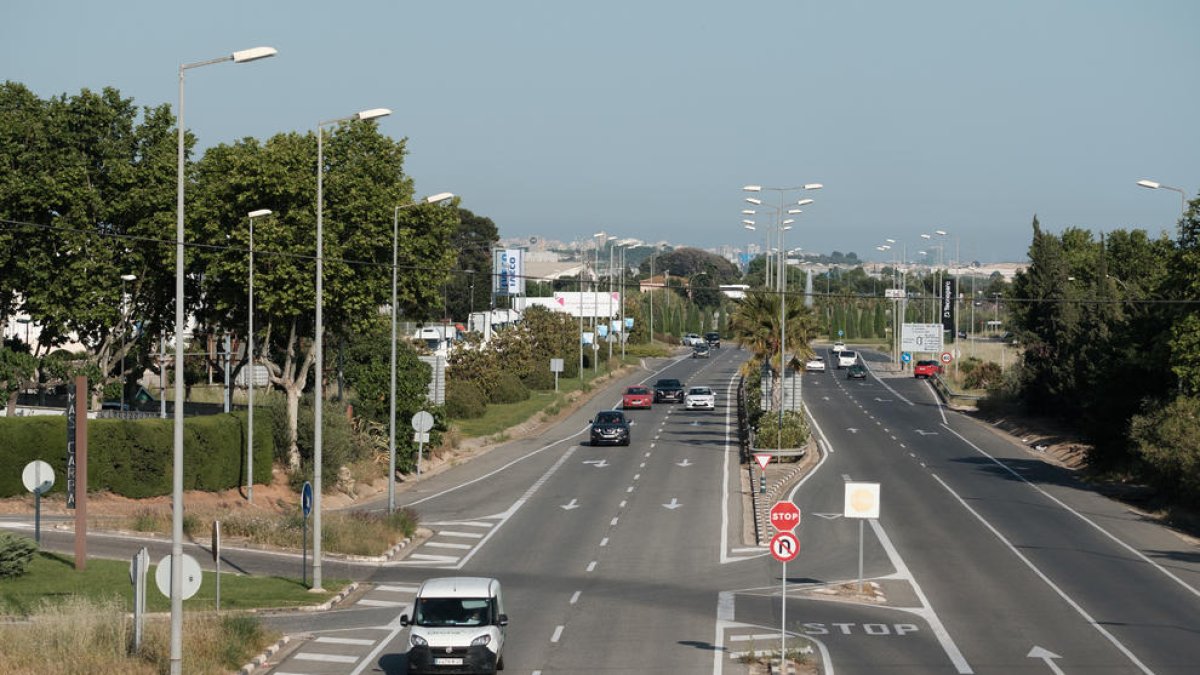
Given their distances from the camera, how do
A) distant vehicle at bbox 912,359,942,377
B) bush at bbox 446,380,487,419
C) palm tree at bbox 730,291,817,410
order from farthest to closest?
1. distant vehicle at bbox 912,359,942,377
2. bush at bbox 446,380,487,419
3. palm tree at bbox 730,291,817,410

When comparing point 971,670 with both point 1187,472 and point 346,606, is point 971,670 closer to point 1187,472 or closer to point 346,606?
point 346,606

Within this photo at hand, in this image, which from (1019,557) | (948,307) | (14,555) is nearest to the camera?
(14,555)

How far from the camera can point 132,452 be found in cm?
4744

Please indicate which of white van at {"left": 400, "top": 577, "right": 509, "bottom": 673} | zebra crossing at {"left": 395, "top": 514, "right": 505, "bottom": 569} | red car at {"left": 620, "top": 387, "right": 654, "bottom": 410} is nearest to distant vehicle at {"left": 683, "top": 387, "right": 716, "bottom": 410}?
Answer: red car at {"left": 620, "top": 387, "right": 654, "bottom": 410}

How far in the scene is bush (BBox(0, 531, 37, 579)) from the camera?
33.1 meters

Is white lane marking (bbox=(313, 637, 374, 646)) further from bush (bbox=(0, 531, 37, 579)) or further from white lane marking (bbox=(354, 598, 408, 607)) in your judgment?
bush (bbox=(0, 531, 37, 579))

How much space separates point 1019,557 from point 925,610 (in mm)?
8886

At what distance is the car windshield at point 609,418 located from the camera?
232 feet

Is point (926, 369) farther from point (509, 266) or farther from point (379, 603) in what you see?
point (379, 603)

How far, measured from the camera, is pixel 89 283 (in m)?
59.6

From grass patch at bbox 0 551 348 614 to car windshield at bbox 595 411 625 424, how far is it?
1380 inches

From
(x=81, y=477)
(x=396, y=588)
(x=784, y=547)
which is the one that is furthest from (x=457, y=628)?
(x=81, y=477)

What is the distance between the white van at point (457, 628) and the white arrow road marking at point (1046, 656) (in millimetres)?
9876

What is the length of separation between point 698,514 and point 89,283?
1078 inches
